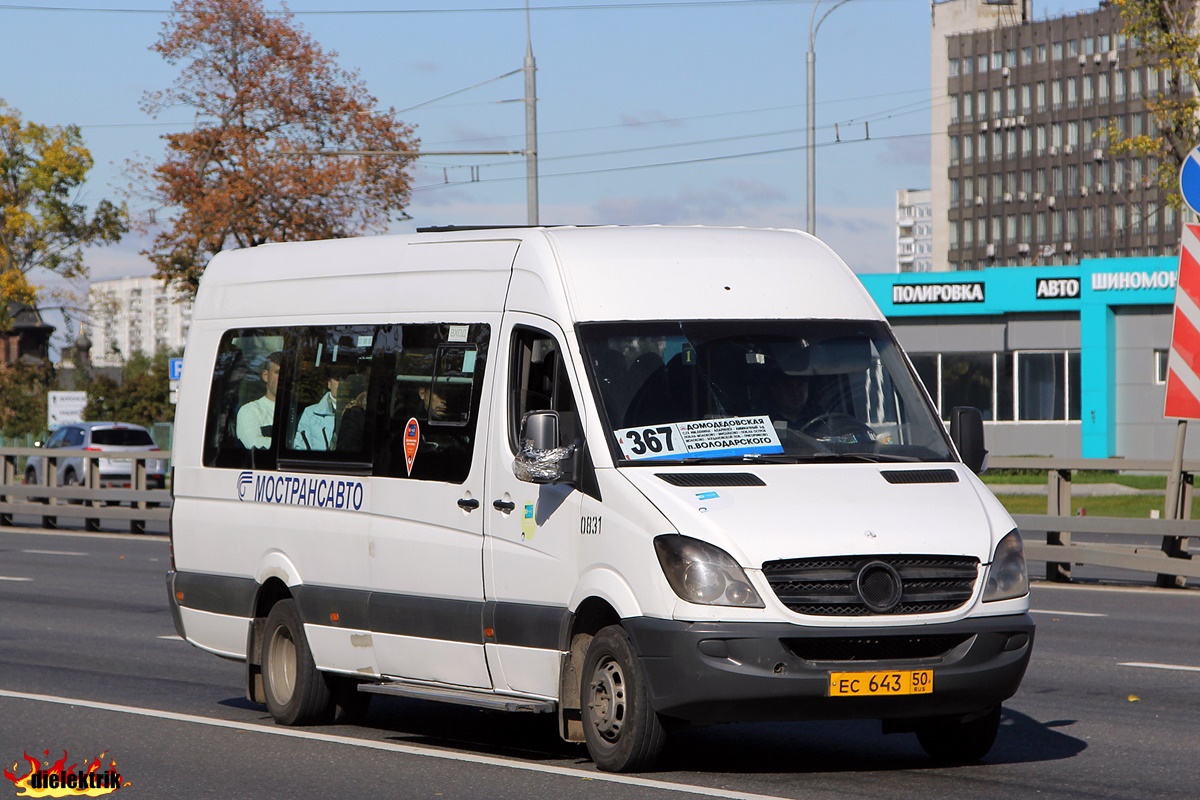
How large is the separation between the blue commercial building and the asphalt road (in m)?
39.1

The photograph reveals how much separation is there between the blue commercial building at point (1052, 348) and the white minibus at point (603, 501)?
41891mm

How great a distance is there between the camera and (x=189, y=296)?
44562 mm

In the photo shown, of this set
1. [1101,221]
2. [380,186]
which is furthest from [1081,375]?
[1101,221]

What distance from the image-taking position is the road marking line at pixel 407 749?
7520 millimetres

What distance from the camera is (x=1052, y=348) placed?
53344 mm

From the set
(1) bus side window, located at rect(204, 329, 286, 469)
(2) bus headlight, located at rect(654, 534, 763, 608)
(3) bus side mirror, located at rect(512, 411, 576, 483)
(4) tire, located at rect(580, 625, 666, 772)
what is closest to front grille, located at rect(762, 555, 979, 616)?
(2) bus headlight, located at rect(654, 534, 763, 608)

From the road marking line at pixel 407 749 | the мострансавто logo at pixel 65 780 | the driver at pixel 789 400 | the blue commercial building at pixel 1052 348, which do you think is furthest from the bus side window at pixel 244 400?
the blue commercial building at pixel 1052 348

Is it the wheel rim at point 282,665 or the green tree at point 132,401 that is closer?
the wheel rim at point 282,665

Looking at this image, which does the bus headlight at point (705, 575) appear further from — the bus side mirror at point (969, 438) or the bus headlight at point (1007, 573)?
the bus side mirror at point (969, 438)

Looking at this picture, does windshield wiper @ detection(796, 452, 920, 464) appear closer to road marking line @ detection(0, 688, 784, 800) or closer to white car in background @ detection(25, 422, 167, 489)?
road marking line @ detection(0, 688, 784, 800)

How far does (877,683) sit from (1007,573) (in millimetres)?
773

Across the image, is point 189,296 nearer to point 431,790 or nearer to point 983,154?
point 431,790

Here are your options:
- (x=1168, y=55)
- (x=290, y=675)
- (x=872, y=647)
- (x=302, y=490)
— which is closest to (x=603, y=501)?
(x=872, y=647)

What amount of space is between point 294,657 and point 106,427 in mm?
33426
